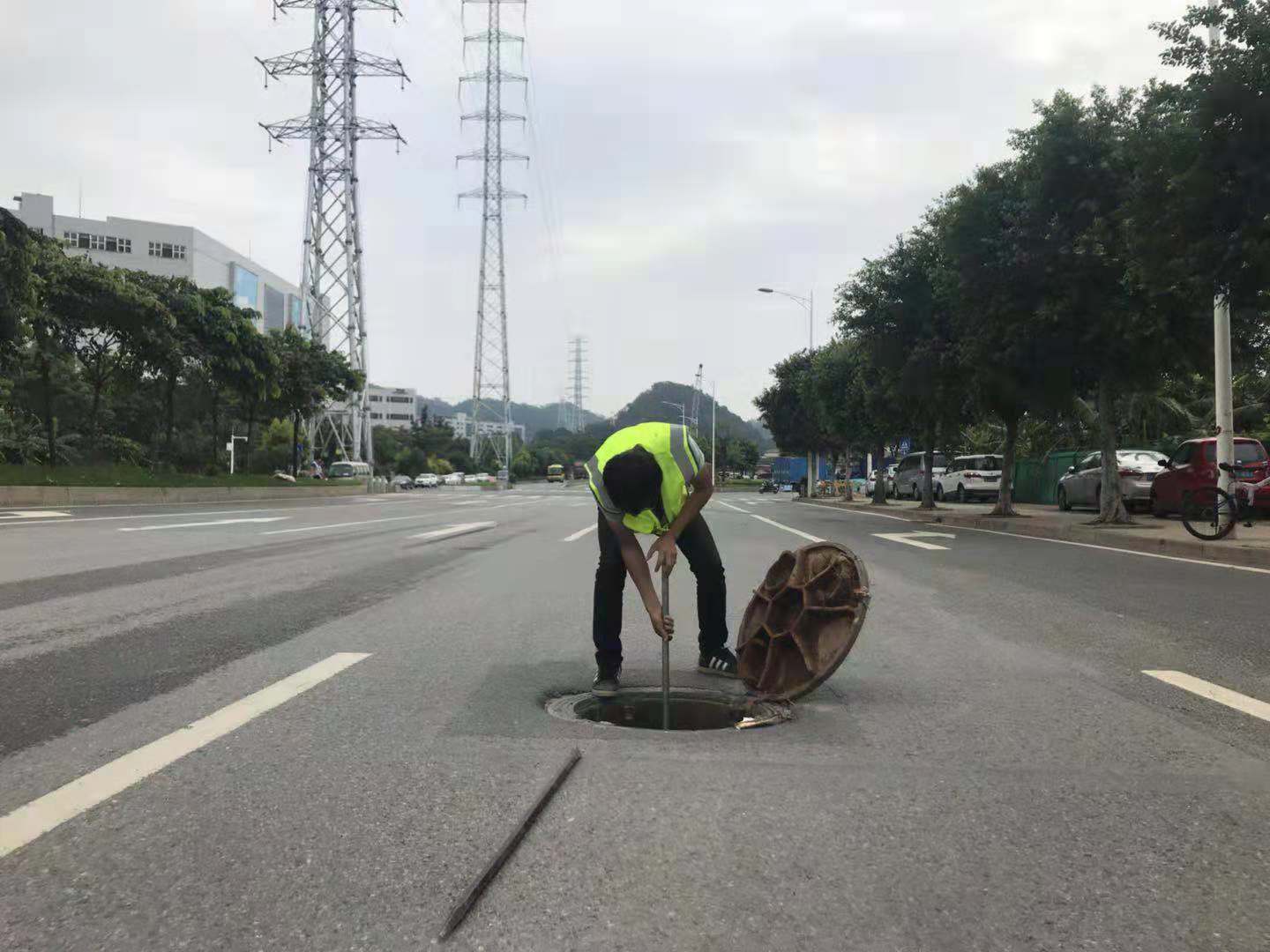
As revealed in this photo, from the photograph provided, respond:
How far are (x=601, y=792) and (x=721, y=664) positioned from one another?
A: 2.00 meters

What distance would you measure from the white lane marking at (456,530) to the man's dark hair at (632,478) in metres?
10.2

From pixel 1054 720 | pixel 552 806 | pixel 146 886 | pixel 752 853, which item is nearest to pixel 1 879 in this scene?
pixel 146 886

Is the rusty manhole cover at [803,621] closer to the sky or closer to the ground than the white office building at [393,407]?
closer to the ground

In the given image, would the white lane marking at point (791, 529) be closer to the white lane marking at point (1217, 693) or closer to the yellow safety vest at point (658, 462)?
the white lane marking at point (1217, 693)

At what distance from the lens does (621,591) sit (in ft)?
14.8

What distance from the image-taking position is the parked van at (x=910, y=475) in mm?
36844

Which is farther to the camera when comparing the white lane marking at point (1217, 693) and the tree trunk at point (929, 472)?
the tree trunk at point (929, 472)

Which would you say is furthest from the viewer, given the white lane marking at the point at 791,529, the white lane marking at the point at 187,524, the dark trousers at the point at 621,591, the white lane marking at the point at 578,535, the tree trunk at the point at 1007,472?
the tree trunk at the point at 1007,472

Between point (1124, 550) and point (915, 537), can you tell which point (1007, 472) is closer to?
point (915, 537)

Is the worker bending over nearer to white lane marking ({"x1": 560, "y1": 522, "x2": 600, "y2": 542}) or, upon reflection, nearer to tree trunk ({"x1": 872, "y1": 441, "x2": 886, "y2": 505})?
white lane marking ({"x1": 560, "y1": 522, "x2": 600, "y2": 542})

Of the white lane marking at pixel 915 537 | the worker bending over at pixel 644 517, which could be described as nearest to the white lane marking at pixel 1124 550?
the white lane marking at pixel 915 537

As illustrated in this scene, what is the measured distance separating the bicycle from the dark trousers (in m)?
10.4

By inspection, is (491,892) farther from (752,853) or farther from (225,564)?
(225,564)

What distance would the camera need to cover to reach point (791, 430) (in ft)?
151
